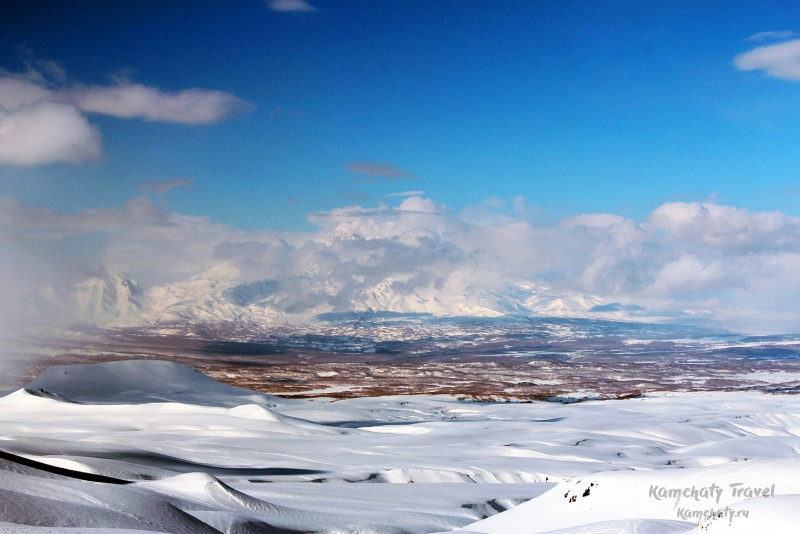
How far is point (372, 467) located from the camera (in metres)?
27.3

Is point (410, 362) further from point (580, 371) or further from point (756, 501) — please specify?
point (756, 501)

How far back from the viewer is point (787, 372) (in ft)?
501

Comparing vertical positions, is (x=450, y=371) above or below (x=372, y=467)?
below

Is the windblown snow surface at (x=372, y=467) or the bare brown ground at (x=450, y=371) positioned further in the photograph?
the bare brown ground at (x=450, y=371)

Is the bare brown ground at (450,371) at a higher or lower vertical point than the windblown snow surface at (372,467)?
lower

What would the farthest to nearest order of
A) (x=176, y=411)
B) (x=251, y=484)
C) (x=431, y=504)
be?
(x=176, y=411) < (x=251, y=484) < (x=431, y=504)

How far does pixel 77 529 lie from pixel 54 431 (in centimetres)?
2838

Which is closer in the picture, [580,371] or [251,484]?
[251,484]

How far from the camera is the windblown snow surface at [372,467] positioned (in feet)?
41.8

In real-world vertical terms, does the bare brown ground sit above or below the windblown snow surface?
below

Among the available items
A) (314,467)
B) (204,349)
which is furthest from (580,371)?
(314,467)

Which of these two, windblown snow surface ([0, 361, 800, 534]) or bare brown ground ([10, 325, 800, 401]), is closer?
windblown snow surface ([0, 361, 800, 534])

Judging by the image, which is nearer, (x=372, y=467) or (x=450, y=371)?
(x=372, y=467)

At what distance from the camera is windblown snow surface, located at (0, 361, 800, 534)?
1273 centimetres
